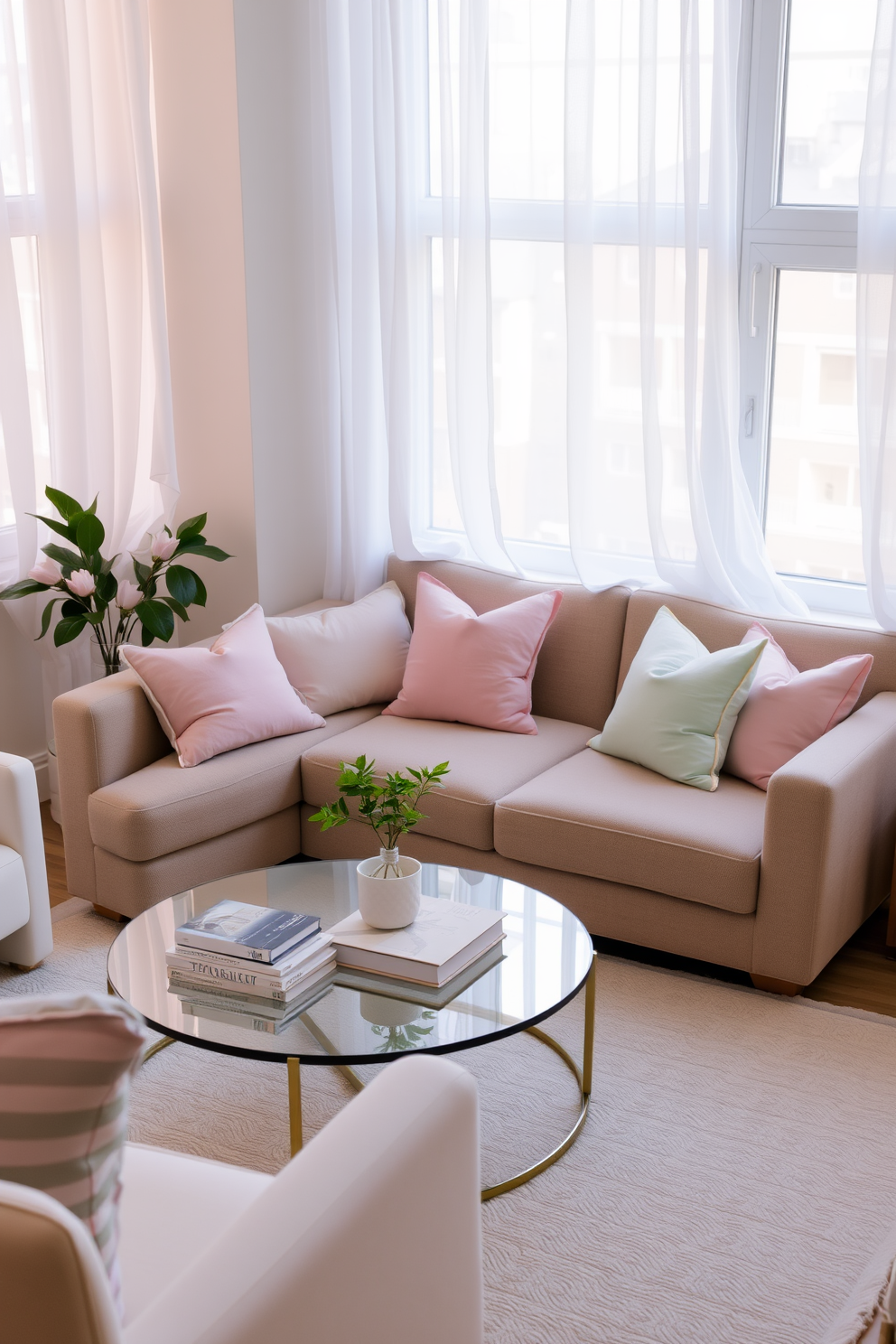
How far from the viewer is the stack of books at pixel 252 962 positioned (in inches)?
100

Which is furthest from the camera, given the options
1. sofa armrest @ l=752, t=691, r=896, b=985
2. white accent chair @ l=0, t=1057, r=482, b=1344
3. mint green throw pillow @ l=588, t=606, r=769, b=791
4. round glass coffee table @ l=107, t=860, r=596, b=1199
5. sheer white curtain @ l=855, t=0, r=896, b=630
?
mint green throw pillow @ l=588, t=606, r=769, b=791

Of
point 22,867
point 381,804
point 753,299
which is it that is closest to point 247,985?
point 381,804

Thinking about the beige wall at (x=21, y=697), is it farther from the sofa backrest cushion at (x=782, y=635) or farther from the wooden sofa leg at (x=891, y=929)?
the wooden sofa leg at (x=891, y=929)

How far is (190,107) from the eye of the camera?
4.20 metres

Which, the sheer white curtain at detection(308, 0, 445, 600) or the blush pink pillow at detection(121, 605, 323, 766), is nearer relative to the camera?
the blush pink pillow at detection(121, 605, 323, 766)

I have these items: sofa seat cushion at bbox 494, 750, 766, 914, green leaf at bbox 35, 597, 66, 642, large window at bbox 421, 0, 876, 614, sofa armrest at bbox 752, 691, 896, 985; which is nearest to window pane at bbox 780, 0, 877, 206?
large window at bbox 421, 0, 876, 614

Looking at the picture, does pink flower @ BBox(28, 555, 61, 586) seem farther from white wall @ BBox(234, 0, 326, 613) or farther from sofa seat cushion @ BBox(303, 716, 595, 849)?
sofa seat cushion @ BBox(303, 716, 595, 849)

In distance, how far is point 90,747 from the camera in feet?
11.5

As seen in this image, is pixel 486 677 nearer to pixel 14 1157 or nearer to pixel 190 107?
pixel 190 107

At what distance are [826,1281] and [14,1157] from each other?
158 centimetres

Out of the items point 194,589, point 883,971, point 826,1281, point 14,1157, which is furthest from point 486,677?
point 14,1157

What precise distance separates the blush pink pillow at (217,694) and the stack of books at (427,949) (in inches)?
39.2

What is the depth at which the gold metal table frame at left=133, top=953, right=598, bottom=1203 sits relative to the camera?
95.5 inches

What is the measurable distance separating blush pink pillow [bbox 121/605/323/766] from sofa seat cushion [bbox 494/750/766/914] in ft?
2.43
